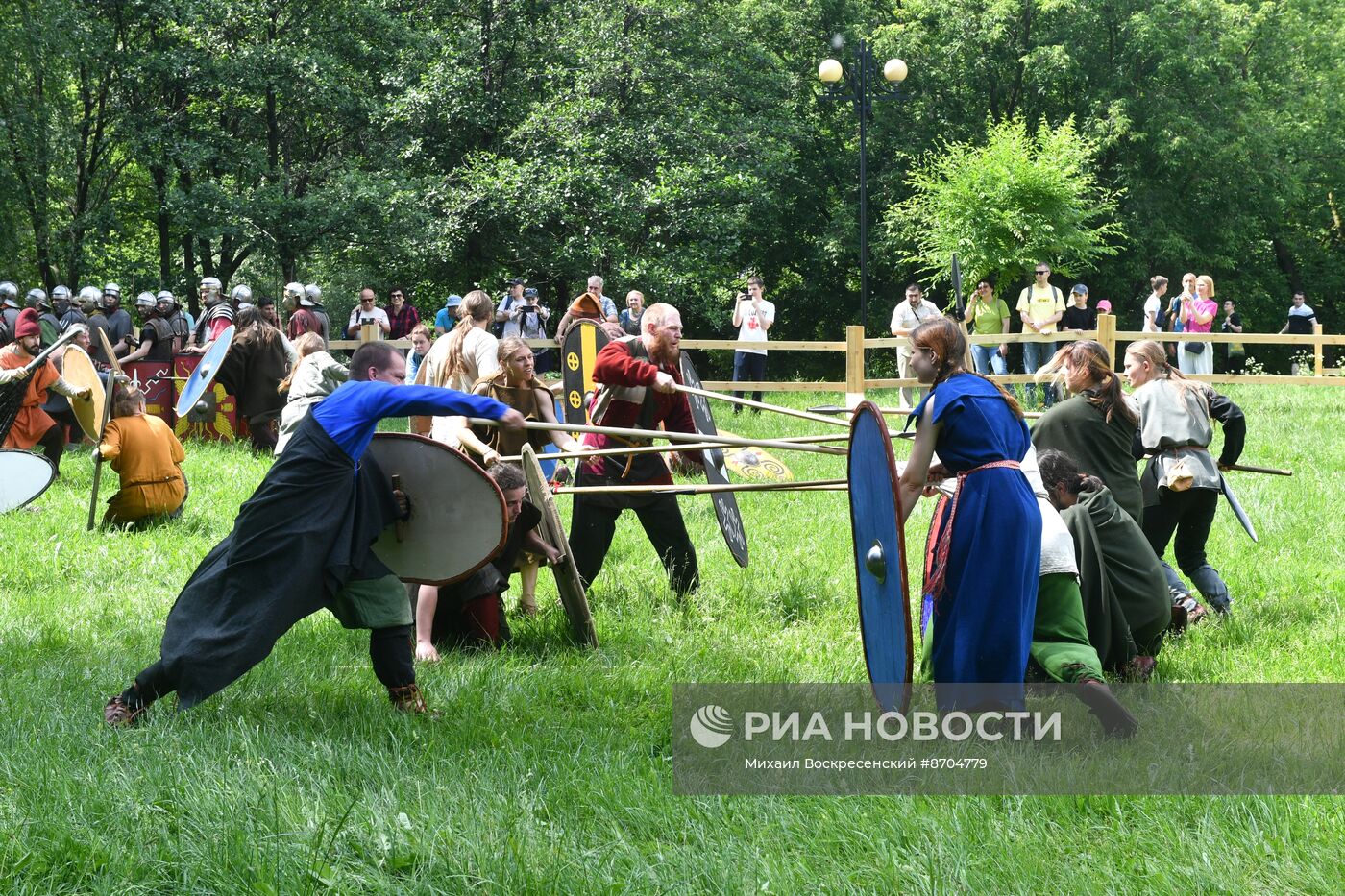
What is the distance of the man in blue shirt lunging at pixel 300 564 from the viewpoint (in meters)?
4.18

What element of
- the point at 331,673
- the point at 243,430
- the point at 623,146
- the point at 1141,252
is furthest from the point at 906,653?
the point at 1141,252

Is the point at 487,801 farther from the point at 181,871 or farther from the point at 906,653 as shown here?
the point at 906,653

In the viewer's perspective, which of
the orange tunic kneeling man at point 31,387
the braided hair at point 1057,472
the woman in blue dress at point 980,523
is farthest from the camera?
the orange tunic kneeling man at point 31,387

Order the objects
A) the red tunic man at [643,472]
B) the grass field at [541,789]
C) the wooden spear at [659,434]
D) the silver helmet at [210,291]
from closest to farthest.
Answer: the grass field at [541,789] < the wooden spear at [659,434] < the red tunic man at [643,472] < the silver helmet at [210,291]

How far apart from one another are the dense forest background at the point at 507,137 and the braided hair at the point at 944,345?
59.4 feet

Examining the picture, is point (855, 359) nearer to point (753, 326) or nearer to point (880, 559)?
point (753, 326)

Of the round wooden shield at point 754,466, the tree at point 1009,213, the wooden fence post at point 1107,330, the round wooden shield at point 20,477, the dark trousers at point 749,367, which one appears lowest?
the round wooden shield at point 754,466

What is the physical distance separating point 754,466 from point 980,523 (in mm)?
5909

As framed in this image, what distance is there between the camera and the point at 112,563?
7480mm

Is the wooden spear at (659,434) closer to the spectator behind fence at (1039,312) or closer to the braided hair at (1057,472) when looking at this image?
the braided hair at (1057,472)

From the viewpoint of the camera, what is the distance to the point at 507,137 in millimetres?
23625

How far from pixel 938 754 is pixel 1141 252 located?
2688 cm

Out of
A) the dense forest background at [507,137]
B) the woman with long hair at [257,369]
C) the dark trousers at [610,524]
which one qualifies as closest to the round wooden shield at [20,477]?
the woman with long hair at [257,369]

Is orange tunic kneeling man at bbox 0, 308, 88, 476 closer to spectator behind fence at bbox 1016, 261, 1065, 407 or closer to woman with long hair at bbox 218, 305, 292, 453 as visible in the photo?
woman with long hair at bbox 218, 305, 292, 453
